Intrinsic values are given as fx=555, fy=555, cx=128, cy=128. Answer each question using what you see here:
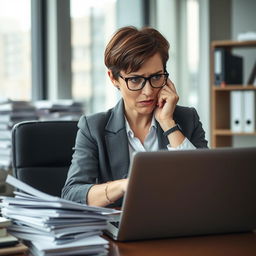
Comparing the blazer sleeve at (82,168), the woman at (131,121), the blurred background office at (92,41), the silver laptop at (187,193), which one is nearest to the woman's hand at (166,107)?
the woman at (131,121)

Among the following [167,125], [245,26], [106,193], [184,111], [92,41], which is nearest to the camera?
[106,193]

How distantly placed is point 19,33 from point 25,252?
2371 millimetres

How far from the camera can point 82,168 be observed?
1.77m

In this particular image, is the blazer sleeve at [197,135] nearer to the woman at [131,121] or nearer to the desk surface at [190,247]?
the woman at [131,121]

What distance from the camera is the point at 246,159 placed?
122cm

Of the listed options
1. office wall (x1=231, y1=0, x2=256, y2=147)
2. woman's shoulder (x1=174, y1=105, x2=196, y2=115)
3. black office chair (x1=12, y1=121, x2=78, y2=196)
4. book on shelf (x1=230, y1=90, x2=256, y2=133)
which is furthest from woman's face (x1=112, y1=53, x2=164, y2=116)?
office wall (x1=231, y1=0, x2=256, y2=147)

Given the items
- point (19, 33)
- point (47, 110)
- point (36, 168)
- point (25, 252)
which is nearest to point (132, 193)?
point (25, 252)

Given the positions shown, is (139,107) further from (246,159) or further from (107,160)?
(246,159)

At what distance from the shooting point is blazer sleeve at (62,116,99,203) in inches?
65.0

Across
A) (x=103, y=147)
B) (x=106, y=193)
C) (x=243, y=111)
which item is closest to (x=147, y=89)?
(x=103, y=147)

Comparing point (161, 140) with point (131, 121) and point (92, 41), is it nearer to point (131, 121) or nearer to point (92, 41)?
point (131, 121)

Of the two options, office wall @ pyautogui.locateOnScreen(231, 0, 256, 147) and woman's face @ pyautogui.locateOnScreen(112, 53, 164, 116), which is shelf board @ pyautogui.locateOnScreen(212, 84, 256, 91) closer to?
office wall @ pyautogui.locateOnScreen(231, 0, 256, 147)

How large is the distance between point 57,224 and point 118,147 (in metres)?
0.73

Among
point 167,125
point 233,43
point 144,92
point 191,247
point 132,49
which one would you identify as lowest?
point 191,247
